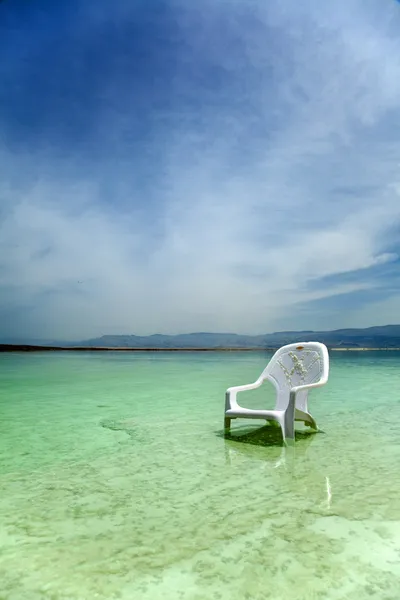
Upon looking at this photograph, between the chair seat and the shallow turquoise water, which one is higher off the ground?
the chair seat

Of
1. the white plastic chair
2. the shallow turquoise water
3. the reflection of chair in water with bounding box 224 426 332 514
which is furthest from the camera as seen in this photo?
the white plastic chair

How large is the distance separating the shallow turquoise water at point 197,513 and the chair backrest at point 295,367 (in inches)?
18.9

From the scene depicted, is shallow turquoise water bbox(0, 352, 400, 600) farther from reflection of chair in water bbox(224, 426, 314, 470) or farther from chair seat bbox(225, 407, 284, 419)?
chair seat bbox(225, 407, 284, 419)

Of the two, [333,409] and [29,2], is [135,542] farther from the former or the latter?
[29,2]

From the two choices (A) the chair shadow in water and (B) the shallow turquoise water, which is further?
(A) the chair shadow in water

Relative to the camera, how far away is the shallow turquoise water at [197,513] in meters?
1.77

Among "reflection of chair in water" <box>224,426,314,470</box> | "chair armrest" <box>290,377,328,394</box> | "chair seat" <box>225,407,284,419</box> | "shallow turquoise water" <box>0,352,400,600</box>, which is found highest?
"chair armrest" <box>290,377,328,394</box>

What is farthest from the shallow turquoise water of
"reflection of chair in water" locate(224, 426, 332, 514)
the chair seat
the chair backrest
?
the chair backrest

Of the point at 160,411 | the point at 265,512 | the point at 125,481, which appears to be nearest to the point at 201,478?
the point at 125,481

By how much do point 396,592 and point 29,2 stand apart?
28102mm

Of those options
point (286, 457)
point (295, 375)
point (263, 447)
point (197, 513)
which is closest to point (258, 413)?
point (263, 447)

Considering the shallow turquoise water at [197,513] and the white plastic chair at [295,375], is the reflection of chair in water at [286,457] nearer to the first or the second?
the shallow turquoise water at [197,513]

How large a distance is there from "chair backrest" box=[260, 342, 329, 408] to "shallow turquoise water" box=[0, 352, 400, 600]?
1.58 feet

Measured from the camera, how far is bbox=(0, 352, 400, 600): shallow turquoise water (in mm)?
1766
